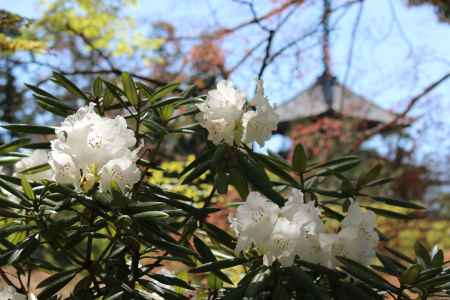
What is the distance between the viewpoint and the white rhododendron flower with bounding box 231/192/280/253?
1108mm

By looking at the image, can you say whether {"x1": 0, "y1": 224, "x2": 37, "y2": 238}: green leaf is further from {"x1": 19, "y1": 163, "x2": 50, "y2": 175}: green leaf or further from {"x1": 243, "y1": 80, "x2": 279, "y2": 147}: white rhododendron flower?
{"x1": 243, "y1": 80, "x2": 279, "y2": 147}: white rhododendron flower

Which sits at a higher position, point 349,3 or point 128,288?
point 349,3

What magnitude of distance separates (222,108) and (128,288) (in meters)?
0.41

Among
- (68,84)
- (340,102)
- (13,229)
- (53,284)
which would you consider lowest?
(53,284)

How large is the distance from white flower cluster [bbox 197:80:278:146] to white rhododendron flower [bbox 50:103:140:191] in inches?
8.0

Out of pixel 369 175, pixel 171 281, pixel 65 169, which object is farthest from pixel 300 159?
pixel 65 169

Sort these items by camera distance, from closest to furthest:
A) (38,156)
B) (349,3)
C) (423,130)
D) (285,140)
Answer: (38,156) < (349,3) < (423,130) < (285,140)

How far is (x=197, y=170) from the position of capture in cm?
132

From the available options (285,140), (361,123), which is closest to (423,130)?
(361,123)

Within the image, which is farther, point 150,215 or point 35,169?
point 35,169

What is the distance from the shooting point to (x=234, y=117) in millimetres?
1279

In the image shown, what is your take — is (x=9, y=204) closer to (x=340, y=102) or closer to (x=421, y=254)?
(x=421, y=254)

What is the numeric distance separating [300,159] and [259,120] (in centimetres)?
15

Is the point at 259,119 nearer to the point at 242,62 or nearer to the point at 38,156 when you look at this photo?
the point at 38,156
